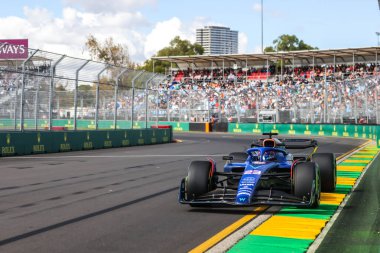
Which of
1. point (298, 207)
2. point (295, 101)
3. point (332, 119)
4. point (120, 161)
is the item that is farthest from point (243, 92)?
point (298, 207)

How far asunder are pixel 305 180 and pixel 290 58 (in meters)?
54.3

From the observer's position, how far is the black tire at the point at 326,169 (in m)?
10.2

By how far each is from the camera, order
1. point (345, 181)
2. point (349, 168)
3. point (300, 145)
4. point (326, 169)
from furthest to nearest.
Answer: point (349, 168) < point (345, 181) < point (300, 145) < point (326, 169)

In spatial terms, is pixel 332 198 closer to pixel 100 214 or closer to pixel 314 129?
pixel 100 214

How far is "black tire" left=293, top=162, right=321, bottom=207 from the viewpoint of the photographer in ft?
26.5

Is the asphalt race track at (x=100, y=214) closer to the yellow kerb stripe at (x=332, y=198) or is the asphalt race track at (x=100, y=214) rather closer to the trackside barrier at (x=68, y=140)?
the yellow kerb stripe at (x=332, y=198)

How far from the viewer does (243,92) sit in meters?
45.9

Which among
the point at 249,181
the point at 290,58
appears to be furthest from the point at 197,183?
the point at 290,58

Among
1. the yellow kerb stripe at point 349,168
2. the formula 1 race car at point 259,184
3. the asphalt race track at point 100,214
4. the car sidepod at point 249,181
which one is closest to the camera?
the asphalt race track at point 100,214

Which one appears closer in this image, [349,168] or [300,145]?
[300,145]

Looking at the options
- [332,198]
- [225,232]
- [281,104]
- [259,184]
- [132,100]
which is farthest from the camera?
[281,104]

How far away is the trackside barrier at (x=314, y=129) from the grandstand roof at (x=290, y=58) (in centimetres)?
1380

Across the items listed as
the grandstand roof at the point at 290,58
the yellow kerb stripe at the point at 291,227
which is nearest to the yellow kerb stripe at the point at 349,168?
the yellow kerb stripe at the point at 291,227

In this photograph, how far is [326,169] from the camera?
10.2 meters
